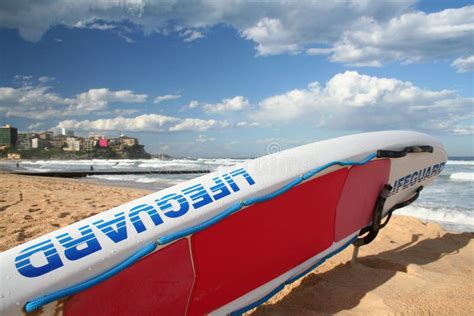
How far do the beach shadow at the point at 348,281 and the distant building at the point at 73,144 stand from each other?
77059 mm

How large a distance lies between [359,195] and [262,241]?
0.98 metres

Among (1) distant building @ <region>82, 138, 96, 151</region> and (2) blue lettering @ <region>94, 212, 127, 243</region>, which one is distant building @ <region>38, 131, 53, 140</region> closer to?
Answer: (1) distant building @ <region>82, 138, 96, 151</region>

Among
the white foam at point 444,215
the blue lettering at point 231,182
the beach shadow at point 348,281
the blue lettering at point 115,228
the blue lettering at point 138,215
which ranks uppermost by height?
the blue lettering at point 231,182

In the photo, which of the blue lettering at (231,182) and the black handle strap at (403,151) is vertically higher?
the black handle strap at (403,151)

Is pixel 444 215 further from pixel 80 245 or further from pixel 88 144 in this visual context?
pixel 88 144

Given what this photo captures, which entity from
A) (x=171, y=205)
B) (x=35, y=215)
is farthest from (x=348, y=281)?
(x=35, y=215)

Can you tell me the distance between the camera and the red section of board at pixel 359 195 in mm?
2475

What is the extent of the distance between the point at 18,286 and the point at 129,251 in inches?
16.7

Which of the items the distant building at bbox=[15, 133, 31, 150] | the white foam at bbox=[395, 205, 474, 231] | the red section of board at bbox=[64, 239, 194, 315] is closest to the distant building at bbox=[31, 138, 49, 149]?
the distant building at bbox=[15, 133, 31, 150]

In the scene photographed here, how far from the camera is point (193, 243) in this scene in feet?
5.61

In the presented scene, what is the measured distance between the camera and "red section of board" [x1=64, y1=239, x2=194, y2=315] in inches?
Result: 57.7

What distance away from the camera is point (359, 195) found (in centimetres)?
258

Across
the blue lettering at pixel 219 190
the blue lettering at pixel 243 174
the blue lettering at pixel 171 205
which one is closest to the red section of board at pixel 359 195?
the blue lettering at pixel 243 174

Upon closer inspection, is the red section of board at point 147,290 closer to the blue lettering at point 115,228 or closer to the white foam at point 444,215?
the blue lettering at point 115,228
